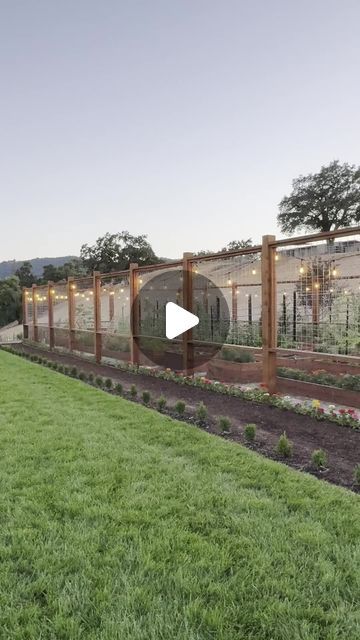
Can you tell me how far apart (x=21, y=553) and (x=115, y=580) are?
525 millimetres

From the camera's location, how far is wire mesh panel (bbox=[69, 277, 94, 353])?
11695 millimetres

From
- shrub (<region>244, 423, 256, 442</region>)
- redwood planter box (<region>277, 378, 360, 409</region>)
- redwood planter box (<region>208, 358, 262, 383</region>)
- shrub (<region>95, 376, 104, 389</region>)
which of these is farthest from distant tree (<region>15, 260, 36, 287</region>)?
shrub (<region>244, 423, 256, 442</region>)

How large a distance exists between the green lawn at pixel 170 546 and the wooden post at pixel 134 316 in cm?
516

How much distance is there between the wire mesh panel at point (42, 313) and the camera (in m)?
14.8

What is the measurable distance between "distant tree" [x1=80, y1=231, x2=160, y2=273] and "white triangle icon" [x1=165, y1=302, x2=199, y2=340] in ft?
96.5

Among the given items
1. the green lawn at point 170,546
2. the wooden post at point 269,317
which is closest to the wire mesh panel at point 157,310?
the wooden post at point 269,317

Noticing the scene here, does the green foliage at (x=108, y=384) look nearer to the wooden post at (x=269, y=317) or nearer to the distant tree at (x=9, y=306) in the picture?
the wooden post at (x=269, y=317)

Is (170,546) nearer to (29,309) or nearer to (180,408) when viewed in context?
(180,408)

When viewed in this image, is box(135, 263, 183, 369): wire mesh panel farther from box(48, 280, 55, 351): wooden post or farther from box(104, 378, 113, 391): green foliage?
box(48, 280, 55, 351): wooden post

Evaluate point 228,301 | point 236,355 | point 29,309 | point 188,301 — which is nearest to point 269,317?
point 188,301

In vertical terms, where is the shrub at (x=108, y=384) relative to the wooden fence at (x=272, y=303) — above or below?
below

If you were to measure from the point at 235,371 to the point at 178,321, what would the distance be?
1.78 m

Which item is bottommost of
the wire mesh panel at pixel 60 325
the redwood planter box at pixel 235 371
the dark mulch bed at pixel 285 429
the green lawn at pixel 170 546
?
the dark mulch bed at pixel 285 429

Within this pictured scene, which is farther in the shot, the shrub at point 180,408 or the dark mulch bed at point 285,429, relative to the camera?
the shrub at point 180,408
